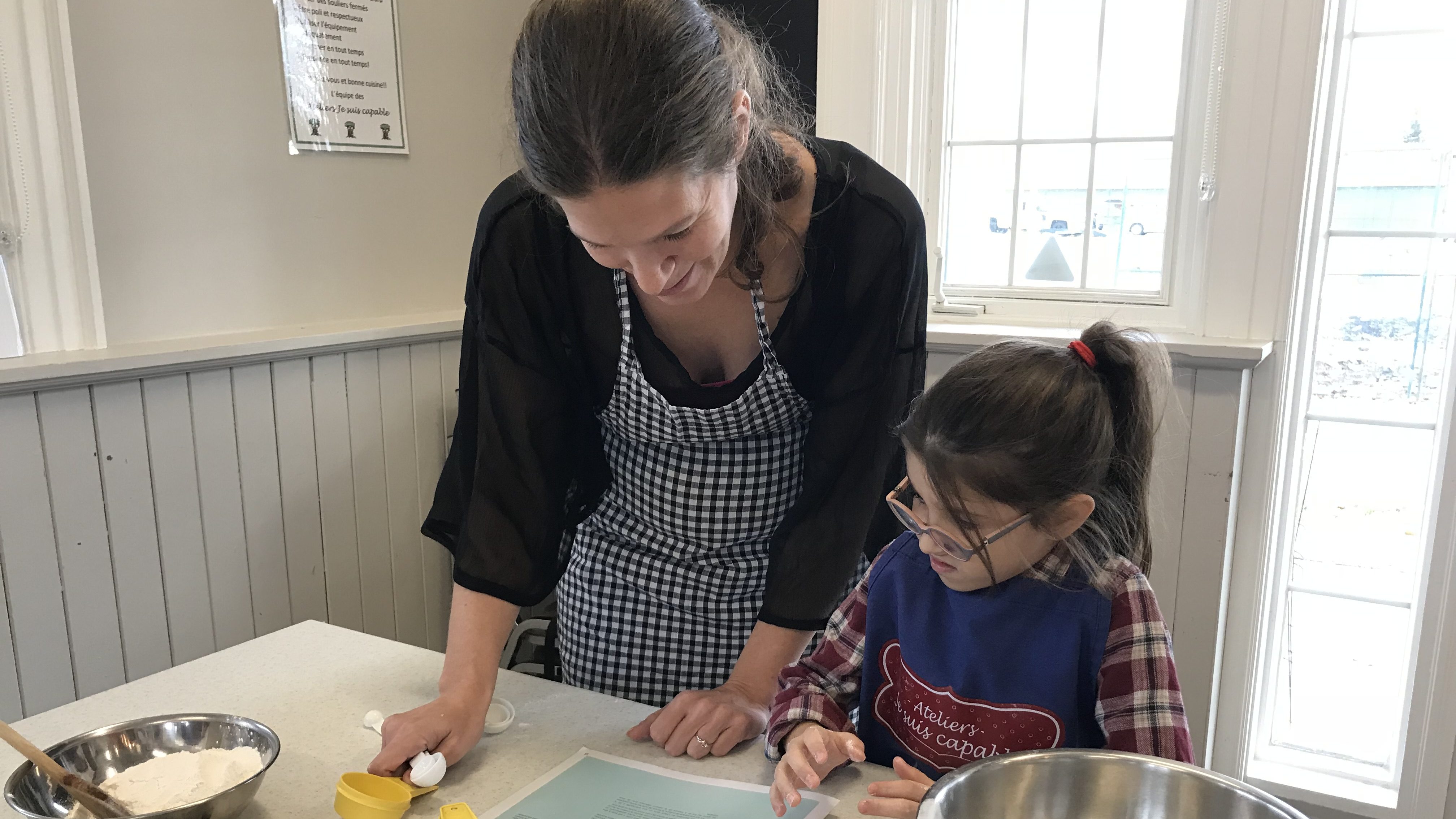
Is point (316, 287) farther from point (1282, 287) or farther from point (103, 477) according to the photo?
point (1282, 287)

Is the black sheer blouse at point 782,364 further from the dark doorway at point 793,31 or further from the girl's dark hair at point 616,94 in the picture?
the dark doorway at point 793,31

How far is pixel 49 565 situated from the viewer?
151 cm

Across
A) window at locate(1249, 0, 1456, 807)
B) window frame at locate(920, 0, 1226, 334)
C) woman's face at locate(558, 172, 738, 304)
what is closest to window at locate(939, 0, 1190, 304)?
window frame at locate(920, 0, 1226, 334)

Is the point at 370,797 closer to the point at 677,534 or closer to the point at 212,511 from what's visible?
the point at 677,534

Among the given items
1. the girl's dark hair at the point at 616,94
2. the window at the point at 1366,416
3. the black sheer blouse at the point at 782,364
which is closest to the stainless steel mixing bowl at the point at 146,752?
the black sheer blouse at the point at 782,364

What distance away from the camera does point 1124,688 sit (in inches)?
33.6

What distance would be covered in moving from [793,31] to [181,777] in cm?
186

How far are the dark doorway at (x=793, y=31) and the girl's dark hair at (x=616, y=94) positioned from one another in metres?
1.40

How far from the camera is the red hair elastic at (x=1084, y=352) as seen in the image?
904 millimetres

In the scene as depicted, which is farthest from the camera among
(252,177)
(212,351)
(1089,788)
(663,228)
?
(252,177)

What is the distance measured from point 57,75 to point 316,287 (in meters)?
0.58

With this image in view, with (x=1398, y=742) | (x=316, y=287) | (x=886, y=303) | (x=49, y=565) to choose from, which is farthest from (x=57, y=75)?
(x=1398, y=742)

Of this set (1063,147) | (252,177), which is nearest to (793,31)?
(1063,147)

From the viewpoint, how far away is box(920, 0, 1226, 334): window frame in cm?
185
